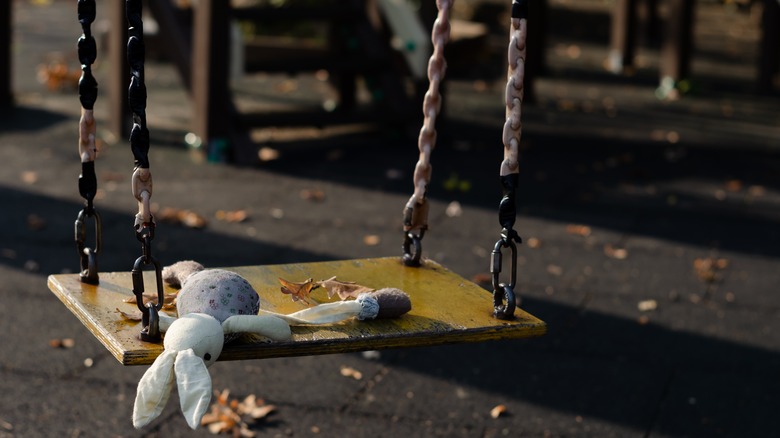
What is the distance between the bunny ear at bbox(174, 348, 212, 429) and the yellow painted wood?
3.4 inches

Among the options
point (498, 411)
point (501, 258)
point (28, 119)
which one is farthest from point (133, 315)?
point (28, 119)

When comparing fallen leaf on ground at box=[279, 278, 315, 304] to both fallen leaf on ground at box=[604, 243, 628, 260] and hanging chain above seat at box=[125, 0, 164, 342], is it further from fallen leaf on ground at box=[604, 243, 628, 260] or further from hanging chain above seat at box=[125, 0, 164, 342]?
fallen leaf on ground at box=[604, 243, 628, 260]

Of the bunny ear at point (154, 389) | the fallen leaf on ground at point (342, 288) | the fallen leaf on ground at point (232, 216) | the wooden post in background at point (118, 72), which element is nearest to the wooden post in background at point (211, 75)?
the wooden post in background at point (118, 72)

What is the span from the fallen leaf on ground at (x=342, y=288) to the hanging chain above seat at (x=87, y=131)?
545 mm

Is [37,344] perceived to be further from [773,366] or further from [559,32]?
[559,32]

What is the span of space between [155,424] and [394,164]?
12.1 feet

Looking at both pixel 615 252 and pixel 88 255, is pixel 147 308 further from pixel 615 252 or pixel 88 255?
pixel 615 252

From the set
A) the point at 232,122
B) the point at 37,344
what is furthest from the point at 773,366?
the point at 232,122

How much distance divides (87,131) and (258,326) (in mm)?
809

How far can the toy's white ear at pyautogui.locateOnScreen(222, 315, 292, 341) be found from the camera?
2.37m

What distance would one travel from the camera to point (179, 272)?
110 inches

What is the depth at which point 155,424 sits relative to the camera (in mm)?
3549

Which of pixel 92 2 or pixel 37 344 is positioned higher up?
pixel 92 2

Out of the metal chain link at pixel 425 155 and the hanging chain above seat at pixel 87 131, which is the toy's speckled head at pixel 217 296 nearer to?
the hanging chain above seat at pixel 87 131
